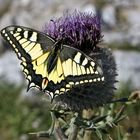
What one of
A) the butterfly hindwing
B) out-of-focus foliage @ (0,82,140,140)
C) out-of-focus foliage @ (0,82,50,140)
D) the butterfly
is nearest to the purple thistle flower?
the butterfly

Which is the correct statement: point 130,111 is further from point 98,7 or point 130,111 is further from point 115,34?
point 98,7

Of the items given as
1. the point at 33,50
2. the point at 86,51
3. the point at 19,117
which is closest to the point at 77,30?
the point at 86,51

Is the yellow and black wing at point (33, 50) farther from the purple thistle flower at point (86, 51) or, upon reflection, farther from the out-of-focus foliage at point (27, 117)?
the out-of-focus foliage at point (27, 117)

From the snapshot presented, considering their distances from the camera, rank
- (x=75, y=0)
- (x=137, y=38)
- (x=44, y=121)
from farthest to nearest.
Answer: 1. (x=75, y=0)
2. (x=137, y=38)
3. (x=44, y=121)

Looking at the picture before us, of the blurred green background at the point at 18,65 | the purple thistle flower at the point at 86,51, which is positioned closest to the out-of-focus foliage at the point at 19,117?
the blurred green background at the point at 18,65

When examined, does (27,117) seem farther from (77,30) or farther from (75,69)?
(75,69)

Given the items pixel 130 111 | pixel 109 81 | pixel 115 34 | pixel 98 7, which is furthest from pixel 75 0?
pixel 109 81
